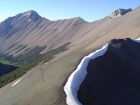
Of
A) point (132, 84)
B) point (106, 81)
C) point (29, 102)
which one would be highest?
point (29, 102)

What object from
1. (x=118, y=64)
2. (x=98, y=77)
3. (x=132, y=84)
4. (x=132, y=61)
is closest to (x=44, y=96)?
(x=98, y=77)

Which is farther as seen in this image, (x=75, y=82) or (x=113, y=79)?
(x=113, y=79)

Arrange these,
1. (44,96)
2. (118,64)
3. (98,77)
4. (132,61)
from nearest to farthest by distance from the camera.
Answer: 1. (44,96)
2. (98,77)
3. (118,64)
4. (132,61)

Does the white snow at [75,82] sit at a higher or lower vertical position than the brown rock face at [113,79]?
higher

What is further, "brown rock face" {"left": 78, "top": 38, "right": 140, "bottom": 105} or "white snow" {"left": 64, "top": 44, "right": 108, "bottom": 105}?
"brown rock face" {"left": 78, "top": 38, "right": 140, "bottom": 105}

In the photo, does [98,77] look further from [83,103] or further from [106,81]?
[83,103]

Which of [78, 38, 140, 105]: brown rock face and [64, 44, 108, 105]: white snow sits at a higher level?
[64, 44, 108, 105]: white snow

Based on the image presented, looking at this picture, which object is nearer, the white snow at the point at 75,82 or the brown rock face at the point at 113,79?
the white snow at the point at 75,82

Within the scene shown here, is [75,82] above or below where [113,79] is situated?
above
